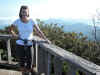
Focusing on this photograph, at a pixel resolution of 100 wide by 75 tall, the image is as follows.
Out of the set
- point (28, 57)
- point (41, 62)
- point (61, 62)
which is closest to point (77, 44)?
point (41, 62)

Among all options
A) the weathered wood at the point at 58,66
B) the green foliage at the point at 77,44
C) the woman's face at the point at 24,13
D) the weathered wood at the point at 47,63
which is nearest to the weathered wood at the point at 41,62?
the weathered wood at the point at 47,63

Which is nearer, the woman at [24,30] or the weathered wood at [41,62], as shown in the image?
the woman at [24,30]

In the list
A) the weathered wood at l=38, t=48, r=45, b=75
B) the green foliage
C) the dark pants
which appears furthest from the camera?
the green foliage

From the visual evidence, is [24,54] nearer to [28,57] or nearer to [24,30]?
[28,57]

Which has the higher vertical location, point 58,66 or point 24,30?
point 24,30

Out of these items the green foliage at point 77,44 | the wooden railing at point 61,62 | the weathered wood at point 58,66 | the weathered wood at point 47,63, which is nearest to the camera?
the wooden railing at point 61,62

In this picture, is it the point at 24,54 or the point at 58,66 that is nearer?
the point at 58,66

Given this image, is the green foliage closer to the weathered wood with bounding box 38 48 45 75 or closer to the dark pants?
the weathered wood with bounding box 38 48 45 75

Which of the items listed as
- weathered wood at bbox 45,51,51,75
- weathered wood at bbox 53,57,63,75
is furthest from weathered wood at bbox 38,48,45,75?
weathered wood at bbox 53,57,63,75

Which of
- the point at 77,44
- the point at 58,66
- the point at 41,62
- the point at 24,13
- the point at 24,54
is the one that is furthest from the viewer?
the point at 77,44

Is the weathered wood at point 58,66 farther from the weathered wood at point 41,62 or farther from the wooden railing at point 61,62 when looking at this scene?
the weathered wood at point 41,62

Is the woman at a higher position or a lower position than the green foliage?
higher

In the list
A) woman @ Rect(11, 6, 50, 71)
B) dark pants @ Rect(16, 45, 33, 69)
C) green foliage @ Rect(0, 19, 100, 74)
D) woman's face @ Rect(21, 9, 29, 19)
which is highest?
woman's face @ Rect(21, 9, 29, 19)

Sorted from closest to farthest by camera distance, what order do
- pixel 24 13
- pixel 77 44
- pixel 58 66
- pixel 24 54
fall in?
pixel 58 66 → pixel 24 13 → pixel 24 54 → pixel 77 44
